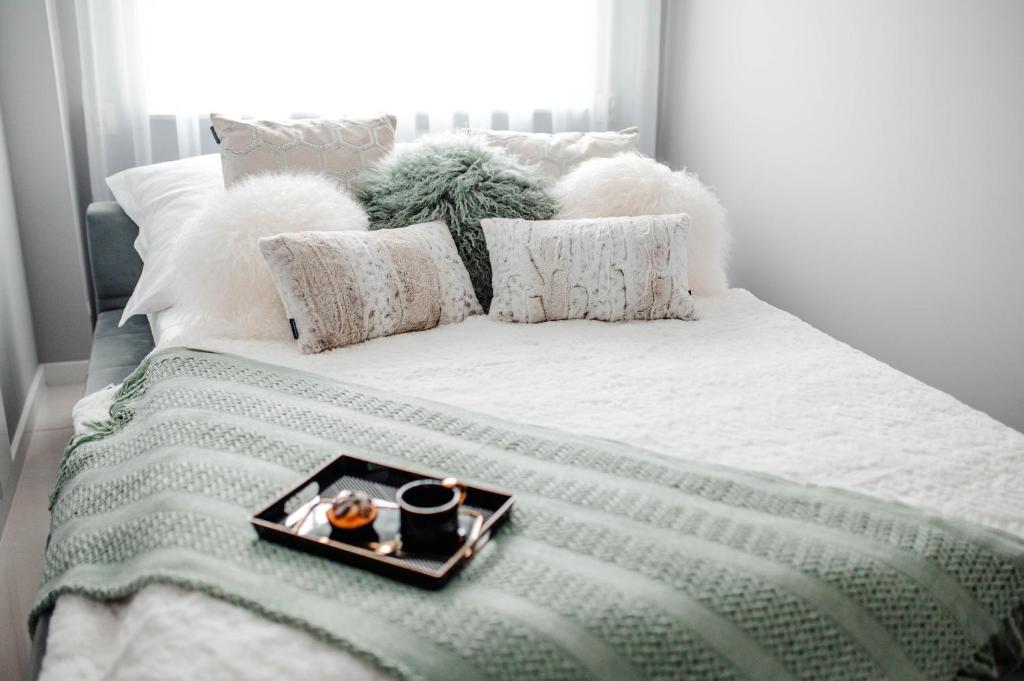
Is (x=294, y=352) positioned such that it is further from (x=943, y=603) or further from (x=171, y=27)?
(x=171, y=27)

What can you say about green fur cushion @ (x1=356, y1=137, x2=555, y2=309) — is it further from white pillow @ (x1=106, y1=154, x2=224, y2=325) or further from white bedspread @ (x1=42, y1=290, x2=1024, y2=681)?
white pillow @ (x1=106, y1=154, x2=224, y2=325)

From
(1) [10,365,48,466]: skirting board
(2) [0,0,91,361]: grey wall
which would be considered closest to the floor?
(1) [10,365,48,466]: skirting board

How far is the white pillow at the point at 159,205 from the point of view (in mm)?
2039

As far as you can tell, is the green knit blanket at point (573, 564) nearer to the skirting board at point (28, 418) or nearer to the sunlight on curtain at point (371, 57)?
the skirting board at point (28, 418)

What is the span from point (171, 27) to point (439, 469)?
232cm

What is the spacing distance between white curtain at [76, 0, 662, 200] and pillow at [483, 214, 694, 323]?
52.1 inches

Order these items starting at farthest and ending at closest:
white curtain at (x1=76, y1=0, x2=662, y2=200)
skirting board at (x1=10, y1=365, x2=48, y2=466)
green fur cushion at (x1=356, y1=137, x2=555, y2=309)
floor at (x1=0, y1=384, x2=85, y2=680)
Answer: white curtain at (x1=76, y1=0, x2=662, y2=200), skirting board at (x1=10, y1=365, x2=48, y2=466), green fur cushion at (x1=356, y1=137, x2=555, y2=309), floor at (x1=0, y1=384, x2=85, y2=680)

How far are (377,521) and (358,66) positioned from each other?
242 centimetres

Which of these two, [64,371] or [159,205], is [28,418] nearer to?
[64,371]

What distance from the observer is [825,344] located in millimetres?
1841

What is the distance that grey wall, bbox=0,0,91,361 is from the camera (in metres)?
2.58

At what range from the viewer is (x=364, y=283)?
71.2 inches

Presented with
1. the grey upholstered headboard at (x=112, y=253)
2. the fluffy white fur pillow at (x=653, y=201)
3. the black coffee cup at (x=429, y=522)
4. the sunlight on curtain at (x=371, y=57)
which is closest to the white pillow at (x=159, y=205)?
the grey upholstered headboard at (x=112, y=253)

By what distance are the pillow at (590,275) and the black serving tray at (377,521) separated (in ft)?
3.03
